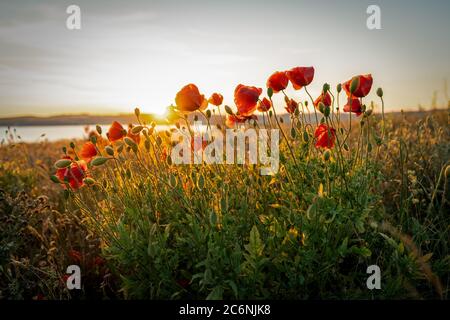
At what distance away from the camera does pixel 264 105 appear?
2.62 m

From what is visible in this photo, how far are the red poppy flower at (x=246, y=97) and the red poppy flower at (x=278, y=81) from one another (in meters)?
0.08

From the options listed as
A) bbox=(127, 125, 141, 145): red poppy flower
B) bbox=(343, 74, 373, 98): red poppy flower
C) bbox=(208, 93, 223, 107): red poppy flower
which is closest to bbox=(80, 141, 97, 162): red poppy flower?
bbox=(127, 125, 141, 145): red poppy flower

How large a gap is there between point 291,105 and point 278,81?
273mm

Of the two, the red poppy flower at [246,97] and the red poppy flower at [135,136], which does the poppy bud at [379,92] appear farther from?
the red poppy flower at [135,136]

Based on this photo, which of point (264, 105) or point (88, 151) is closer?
point (264, 105)

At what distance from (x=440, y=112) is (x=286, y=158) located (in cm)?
583

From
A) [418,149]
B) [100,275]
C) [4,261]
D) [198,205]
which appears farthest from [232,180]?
[418,149]

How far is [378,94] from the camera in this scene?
8.24 ft

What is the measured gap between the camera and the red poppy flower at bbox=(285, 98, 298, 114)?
2.70 metres

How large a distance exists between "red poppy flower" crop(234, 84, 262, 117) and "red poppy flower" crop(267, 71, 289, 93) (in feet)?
0.27

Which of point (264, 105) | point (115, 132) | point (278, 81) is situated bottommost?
point (115, 132)

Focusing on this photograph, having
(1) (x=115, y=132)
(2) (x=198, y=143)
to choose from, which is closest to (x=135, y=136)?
(1) (x=115, y=132)

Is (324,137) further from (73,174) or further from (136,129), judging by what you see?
(73,174)
